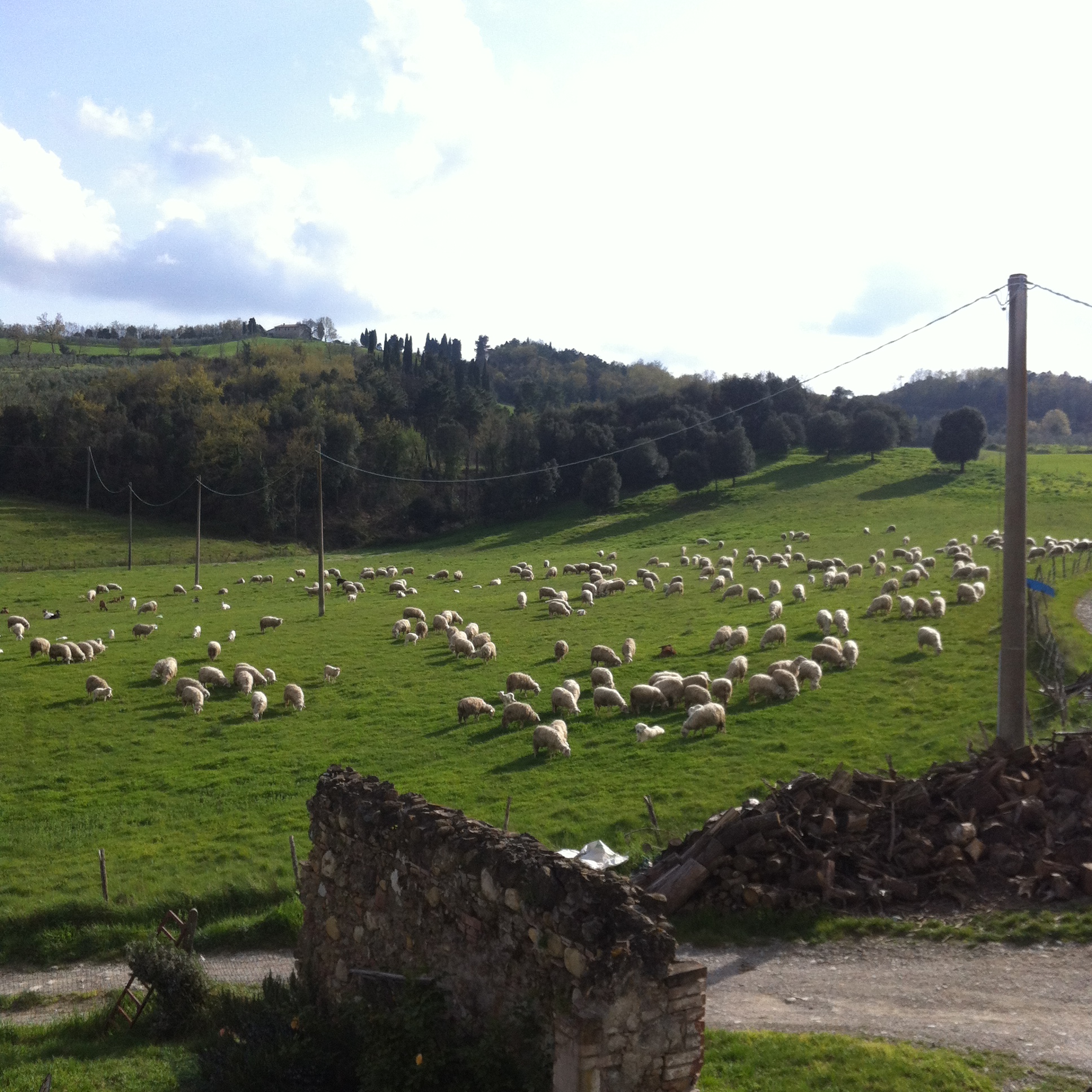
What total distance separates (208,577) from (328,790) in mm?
58008

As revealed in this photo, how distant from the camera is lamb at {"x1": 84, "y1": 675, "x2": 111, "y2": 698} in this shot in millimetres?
30688

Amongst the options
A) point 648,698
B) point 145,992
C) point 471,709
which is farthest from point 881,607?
point 145,992

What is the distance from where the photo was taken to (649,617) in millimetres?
40438

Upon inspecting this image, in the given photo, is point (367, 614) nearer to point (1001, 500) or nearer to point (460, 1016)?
point (460, 1016)

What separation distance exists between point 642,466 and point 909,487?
85.5 feet

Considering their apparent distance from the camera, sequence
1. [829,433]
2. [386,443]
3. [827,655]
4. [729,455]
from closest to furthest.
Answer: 1. [827,655]
2. [729,455]
3. [829,433]
4. [386,443]

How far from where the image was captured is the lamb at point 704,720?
22.8m

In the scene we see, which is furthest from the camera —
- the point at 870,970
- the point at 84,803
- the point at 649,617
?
the point at 649,617

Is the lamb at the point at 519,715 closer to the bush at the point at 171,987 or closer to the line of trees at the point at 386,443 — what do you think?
the bush at the point at 171,987

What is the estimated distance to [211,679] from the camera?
31328 mm

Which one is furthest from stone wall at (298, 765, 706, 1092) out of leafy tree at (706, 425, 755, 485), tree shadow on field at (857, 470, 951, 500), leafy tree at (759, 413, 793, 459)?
leafy tree at (759, 413, 793, 459)

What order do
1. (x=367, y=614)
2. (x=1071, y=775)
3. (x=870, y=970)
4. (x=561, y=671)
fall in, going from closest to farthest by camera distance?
(x=870, y=970), (x=1071, y=775), (x=561, y=671), (x=367, y=614)

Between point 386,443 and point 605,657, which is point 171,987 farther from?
point 386,443

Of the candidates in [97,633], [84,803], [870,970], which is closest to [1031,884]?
[870,970]
